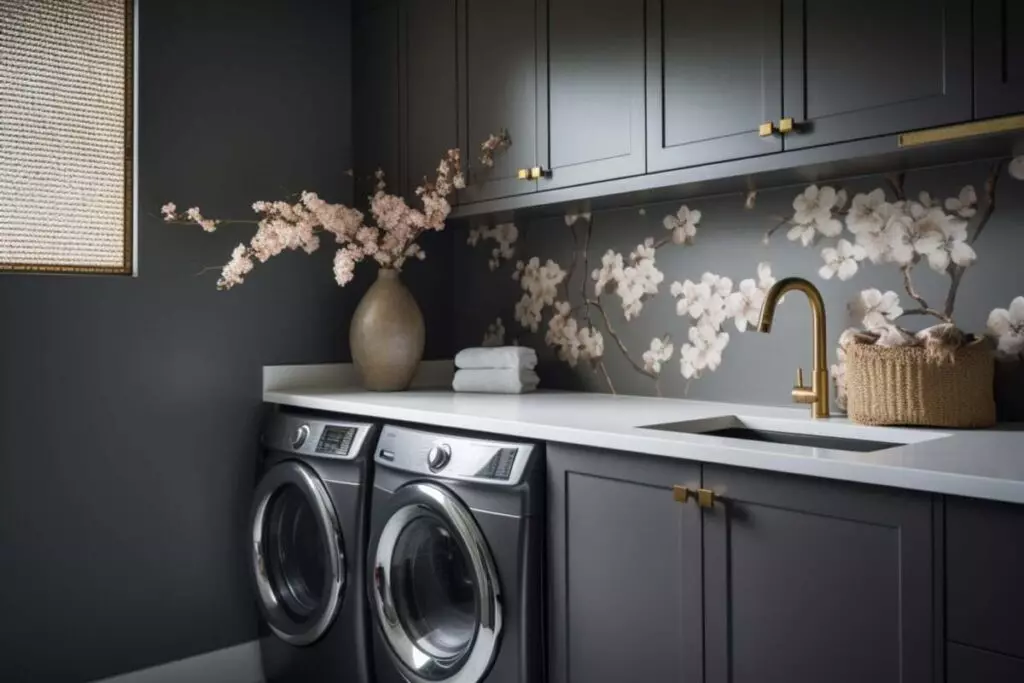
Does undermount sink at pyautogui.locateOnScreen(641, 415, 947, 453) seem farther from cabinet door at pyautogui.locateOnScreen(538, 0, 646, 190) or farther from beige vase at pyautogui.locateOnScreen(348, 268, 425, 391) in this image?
beige vase at pyautogui.locateOnScreen(348, 268, 425, 391)

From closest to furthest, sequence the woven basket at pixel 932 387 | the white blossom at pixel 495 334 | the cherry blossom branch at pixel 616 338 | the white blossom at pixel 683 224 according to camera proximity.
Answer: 1. the woven basket at pixel 932 387
2. the white blossom at pixel 683 224
3. the cherry blossom branch at pixel 616 338
4. the white blossom at pixel 495 334

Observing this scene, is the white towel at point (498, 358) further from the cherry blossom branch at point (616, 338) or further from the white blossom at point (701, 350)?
the white blossom at point (701, 350)

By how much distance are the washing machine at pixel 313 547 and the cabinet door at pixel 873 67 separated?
1.34m

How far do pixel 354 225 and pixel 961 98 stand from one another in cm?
174

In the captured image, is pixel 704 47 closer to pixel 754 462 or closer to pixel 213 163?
pixel 754 462

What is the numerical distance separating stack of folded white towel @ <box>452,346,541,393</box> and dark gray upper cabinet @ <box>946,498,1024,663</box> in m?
1.53

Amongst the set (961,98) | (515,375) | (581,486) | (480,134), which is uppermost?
(480,134)

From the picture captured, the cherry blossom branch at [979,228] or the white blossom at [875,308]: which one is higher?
the cherry blossom branch at [979,228]

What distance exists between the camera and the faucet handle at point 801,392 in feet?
6.87

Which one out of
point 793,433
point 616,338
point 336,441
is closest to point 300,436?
point 336,441

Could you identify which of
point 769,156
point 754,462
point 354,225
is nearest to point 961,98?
point 769,156

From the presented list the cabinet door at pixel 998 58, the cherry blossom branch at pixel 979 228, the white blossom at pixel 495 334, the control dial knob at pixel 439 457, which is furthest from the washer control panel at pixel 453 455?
the cabinet door at pixel 998 58

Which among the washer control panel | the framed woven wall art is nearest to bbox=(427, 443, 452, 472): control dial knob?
the washer control panel

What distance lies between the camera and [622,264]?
2.68 m
